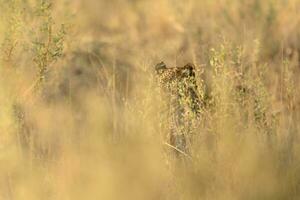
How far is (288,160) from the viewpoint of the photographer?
3.51 metres

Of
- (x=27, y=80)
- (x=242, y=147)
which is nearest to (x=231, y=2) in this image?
(x=27, y=80)

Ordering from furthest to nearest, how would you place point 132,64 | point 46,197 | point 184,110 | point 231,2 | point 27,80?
point 231,2 < point 132,64 < point 27,80 < point 184,110 < point 46,197

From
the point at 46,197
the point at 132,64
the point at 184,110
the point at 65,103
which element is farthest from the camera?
the point at 132,64

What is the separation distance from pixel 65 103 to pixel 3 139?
1.10m

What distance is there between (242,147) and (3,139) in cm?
94

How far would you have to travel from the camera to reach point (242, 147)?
332 centimetres

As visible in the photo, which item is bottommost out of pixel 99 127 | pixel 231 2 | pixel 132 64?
pixel 99 127

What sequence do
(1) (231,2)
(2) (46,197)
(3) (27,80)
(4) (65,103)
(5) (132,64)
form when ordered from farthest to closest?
(1) (231,2) → (5) (132,64) → (4) (65,103) → (3) (27,80) → (2) (46,197)

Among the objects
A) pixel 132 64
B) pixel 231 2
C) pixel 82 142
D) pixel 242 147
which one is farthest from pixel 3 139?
pixel 231 2

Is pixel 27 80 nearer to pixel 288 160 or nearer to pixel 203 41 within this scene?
pixel 288 160

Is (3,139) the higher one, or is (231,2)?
(231,2)

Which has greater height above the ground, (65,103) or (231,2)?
(231,2)

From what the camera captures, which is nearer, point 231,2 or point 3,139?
point 3,139

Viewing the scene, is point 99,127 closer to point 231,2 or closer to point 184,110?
point 184,110
